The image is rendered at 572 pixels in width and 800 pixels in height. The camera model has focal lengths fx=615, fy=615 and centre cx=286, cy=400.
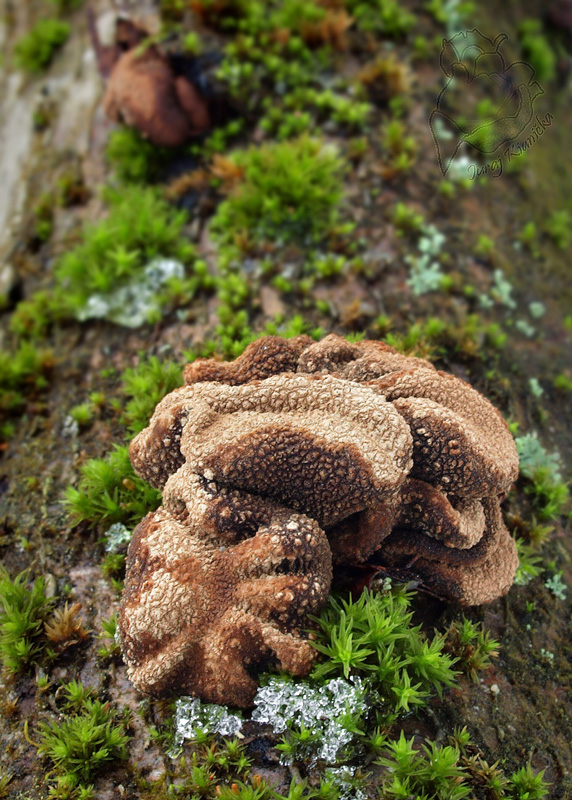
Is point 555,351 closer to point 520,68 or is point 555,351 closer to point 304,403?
point 304,403

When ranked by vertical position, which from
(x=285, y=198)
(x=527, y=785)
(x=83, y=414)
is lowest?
(x=527, y=785)

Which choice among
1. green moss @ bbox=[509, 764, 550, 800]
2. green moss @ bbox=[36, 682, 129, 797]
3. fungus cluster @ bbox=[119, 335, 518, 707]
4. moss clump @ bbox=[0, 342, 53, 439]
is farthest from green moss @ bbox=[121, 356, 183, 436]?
green moss @ bbox=[509, 764, 550, 800]

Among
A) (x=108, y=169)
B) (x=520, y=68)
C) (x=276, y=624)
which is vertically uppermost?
(x=108, y=169)

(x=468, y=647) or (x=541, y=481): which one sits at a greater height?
(x=468, y=647)

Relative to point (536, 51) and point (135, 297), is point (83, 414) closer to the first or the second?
point (135, 297)

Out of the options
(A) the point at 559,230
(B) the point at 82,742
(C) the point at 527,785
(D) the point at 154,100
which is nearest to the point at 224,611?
(B) the point at 82,742

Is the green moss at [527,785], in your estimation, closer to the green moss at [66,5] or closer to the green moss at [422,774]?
the green moss at [422,774]

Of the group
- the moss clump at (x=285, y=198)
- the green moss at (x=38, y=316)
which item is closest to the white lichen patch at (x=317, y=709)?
the moss clump at (x=285, y=198)

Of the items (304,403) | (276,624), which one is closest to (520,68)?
(304,403)
